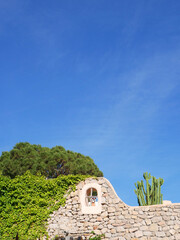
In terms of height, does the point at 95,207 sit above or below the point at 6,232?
above

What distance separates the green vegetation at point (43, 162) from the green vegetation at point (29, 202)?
7.30m

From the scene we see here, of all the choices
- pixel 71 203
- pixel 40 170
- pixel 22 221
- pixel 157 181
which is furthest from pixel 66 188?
pixel 40 170

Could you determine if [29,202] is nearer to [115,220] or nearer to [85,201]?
[85,201]

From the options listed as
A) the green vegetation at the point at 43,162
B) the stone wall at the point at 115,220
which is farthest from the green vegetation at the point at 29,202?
the green vegetation at the point at 43,162

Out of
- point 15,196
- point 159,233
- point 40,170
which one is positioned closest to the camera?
point 159,233

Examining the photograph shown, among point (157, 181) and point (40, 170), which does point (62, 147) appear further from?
point (157, 181)

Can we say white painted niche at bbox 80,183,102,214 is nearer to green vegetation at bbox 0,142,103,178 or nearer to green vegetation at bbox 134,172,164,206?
green vegetation at bbox 134,172,164,206

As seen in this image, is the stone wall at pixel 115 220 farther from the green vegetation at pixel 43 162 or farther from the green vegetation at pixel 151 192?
the green vegetation at pixel 43 162

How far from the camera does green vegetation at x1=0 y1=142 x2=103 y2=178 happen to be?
2233 cm

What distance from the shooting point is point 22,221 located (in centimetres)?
1415

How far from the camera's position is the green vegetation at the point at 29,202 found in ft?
45.9

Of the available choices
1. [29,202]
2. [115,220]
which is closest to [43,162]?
[29,202]

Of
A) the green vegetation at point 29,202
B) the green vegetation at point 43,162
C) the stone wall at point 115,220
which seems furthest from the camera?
the green vegetation at point 43,162

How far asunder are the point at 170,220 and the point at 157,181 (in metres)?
2.20
